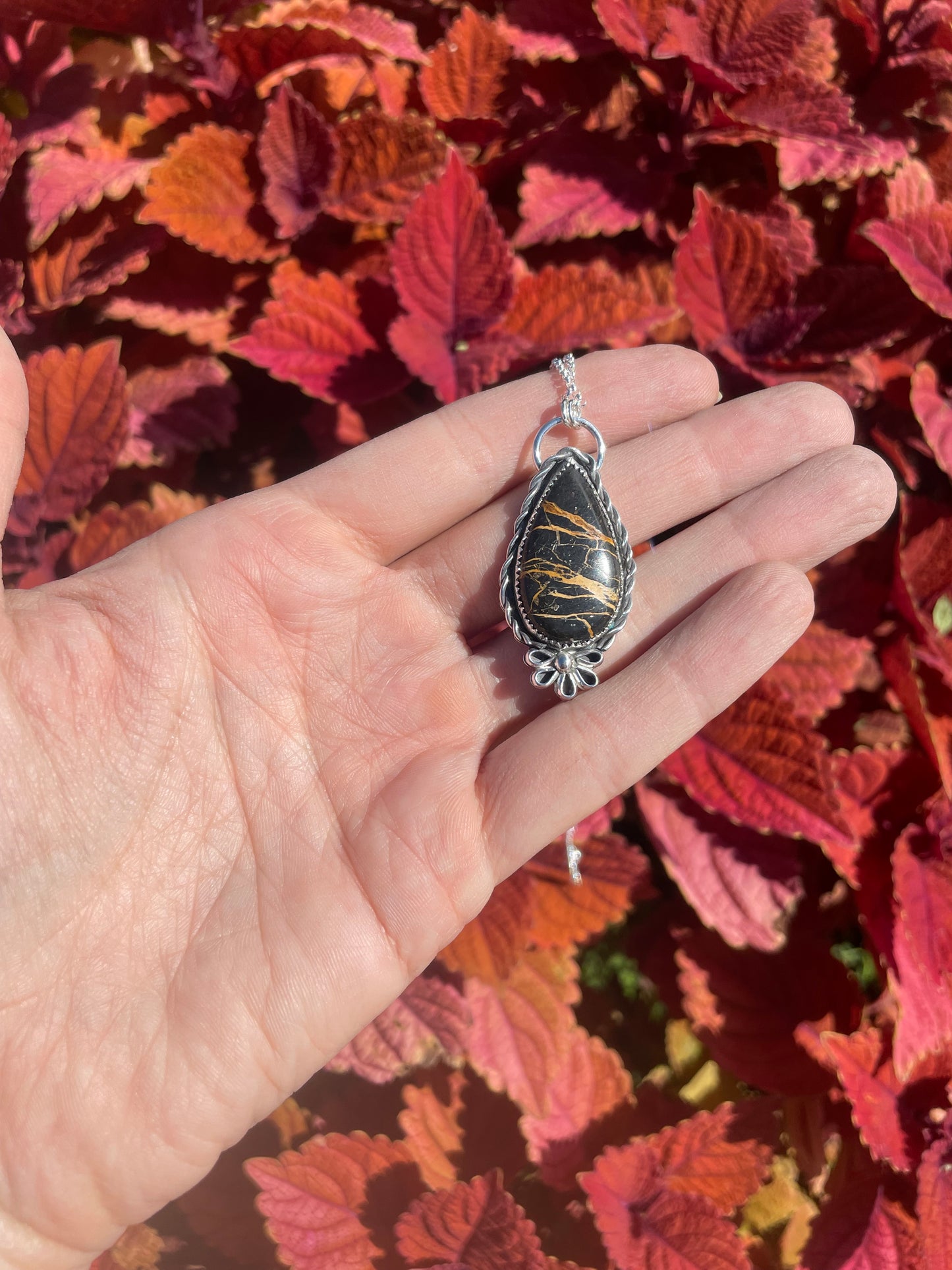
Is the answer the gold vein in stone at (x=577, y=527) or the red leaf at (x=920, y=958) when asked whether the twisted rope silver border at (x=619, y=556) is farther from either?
the red leaf at (x=920, y=958)

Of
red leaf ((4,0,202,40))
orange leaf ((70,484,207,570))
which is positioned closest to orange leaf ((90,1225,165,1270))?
orange leaf ((70,484,207,570))

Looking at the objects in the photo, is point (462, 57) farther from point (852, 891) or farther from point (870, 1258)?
point (870, 1258)

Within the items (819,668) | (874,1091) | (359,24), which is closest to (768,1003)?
(874,1091)

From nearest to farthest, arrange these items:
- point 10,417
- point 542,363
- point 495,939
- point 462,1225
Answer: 1. point 10,417
2. point 462,1225
3. point 495,939
4. point 542,363

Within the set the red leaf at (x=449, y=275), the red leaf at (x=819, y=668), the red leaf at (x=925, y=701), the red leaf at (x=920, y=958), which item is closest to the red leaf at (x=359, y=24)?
the red leaf at (x=449, y=275)

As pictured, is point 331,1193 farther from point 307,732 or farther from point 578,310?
point 578,310

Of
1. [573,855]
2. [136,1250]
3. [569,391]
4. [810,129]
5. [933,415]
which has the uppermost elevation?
[810,129]
